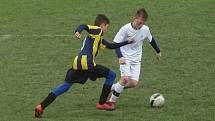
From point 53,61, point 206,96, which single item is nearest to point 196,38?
point 53,61

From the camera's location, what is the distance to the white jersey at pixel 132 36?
11.2 m

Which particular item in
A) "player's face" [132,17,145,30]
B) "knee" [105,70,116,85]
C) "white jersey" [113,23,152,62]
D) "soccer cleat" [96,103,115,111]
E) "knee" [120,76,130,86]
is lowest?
"soccer cleat" [96,103,115,111]

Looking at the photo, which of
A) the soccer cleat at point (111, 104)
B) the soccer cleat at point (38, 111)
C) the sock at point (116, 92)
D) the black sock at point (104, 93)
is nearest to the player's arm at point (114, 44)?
the black sock at point (104, 93)

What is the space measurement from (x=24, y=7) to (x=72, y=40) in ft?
17.4

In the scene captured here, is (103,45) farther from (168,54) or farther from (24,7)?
(24,7)

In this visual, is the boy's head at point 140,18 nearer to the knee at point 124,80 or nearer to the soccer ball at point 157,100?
the knee at point 124,80

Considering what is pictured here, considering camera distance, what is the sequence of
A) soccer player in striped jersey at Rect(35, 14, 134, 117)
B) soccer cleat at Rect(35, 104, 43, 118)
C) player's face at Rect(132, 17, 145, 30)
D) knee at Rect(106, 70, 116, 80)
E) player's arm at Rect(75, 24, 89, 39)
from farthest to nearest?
player's face at Rect(132, 17, 145, 30) < knee at Rect(106, 70, 116, 80) < soccer player in striped jersey at Rect(35, 14, 134, 117) < soccer cleat at Rect(35, 104, 43, 118) < player's arm at Rect(75, 24, 89, 39)

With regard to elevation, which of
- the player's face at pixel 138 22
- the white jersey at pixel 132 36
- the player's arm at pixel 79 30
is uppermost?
the player's arm at pixel 79 30

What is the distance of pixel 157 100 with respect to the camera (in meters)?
11.1

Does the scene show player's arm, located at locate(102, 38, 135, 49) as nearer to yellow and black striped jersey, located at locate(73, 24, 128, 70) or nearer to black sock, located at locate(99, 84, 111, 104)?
yellow and black striped jersey, located at locate(73, 24, 128, 70)

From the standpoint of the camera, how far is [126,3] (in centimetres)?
2247

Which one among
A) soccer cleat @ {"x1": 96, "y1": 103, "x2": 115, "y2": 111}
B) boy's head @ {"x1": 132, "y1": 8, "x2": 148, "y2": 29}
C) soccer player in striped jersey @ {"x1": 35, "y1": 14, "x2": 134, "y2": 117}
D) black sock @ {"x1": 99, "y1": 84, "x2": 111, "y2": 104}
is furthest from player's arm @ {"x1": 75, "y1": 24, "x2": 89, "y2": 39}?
soccer cleat @ {"x1": 96, "y1": 103, "x2": 115, "y2": 111}

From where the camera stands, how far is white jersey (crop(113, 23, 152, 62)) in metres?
11.2

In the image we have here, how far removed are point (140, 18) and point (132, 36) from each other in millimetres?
461
